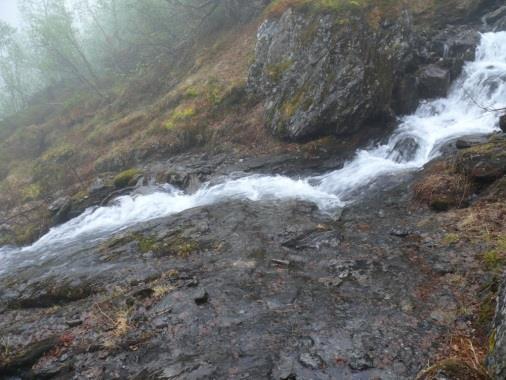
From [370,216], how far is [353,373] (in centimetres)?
563

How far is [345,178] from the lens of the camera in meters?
13.9

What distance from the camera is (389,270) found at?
27.1 ft

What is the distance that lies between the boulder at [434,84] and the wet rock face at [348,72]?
0.04 meters

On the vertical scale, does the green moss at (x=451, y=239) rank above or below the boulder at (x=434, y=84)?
below

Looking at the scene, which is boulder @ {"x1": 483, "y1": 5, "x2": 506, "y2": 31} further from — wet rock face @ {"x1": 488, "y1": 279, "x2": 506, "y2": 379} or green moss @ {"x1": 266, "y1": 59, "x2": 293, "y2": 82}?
wet rock face @ {"x1": 488, "y1": 279, "x2": 506, "y2": 379}

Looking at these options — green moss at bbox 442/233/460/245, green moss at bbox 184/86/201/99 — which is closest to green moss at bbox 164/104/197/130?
green moss at bbox 184/86/201/99

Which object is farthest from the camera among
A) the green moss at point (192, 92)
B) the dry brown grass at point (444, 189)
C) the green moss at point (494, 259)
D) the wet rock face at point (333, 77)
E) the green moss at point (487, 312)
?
the green moss at point (192, 92)

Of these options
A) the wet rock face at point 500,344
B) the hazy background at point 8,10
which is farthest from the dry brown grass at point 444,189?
the hazy background at point 8,10

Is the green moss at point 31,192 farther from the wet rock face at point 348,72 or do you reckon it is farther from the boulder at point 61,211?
the wet rock face at point 348,72

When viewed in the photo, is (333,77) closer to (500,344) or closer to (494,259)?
→ (494,259)

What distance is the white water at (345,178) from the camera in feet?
44.9

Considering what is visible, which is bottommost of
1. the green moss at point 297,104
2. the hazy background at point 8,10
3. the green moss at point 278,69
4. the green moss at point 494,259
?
the green moss at point 494,259

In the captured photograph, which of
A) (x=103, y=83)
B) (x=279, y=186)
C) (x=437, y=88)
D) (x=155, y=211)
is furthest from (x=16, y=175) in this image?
(x=437, y=88)

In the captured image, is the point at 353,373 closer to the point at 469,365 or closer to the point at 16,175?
Result: the point at 469,365
